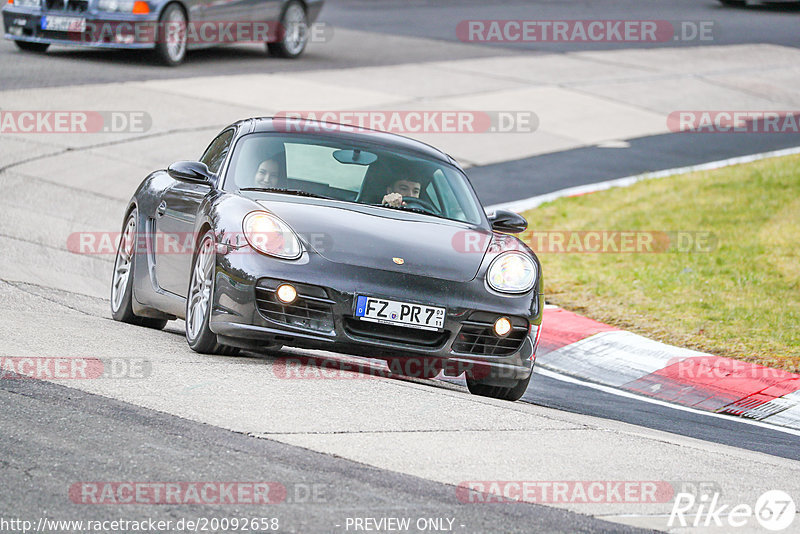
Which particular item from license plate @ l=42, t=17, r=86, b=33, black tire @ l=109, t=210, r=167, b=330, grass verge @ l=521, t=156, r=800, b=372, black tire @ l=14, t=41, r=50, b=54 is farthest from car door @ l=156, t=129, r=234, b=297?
black tire @ l=14, t=41, r=50, b=54

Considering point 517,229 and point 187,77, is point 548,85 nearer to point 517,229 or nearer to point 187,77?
point 187,77

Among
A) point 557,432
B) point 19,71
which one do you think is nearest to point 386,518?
point 557,432

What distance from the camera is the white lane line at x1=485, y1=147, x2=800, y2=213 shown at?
14.6 metres

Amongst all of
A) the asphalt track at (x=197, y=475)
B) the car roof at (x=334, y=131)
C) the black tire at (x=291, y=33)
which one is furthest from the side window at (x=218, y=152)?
the black tire at (x=291, y=33)

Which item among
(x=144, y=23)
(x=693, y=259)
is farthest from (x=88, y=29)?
(x=693, y=259)

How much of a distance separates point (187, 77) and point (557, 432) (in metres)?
14.4

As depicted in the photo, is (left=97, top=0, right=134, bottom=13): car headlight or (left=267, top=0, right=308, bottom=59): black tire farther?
(left=267, top=0, right=308, bottom=59): black tire

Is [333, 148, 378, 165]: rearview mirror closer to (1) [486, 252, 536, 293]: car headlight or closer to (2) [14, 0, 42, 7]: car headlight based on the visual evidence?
(1) [486, 252, 536, 293]: car headlight

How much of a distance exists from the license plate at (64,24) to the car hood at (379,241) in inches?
485

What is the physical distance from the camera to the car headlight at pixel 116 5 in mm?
18453

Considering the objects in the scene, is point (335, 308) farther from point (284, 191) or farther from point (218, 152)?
point (218, 152)

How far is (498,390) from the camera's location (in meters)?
7.48

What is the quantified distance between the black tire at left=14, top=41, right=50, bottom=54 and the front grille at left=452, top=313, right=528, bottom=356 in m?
14.5

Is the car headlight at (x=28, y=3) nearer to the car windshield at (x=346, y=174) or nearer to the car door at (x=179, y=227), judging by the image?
the car door at (x=179, y=227)
